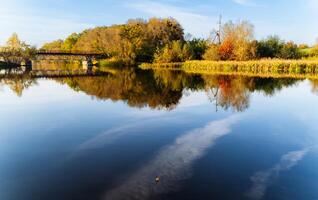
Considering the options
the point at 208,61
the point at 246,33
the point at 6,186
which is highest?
the point at 246,33

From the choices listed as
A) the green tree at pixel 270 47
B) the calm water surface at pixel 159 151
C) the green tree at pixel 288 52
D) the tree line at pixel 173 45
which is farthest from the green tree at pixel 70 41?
the calm water surface at pixel 159 151

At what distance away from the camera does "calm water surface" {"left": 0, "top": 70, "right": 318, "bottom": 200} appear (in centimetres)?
605

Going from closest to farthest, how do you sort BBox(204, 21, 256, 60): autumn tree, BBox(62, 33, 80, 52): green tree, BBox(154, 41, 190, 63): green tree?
BBox(204, 21, 256, 60): autumn tree, BBox(154, 41, 190, 63): green tree, BBox(62, 33, 80, 52): green tree

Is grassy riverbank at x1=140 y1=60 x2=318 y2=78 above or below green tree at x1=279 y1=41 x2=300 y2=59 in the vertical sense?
below

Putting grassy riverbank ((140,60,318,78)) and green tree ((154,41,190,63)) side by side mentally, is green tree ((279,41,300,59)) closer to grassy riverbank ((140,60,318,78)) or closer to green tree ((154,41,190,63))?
grassy riverbank ((140,60,318,78))

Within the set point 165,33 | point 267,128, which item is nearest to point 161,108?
point 267,128

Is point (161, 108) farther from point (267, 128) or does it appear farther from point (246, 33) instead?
point (246, 33)

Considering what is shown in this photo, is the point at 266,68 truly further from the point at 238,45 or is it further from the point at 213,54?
the point at 213,54

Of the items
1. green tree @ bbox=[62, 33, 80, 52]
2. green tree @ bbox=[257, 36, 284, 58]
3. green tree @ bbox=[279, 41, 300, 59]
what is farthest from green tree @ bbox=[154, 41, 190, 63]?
green tree @ bbox=[62, 33, 80, 52]

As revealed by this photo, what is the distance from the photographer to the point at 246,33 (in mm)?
52250

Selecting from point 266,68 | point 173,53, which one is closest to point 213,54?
point 173,53

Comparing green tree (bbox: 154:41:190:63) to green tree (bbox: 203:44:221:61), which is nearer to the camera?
green tree (bbox: 203:44:221:61)

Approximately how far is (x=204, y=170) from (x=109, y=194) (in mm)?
2263

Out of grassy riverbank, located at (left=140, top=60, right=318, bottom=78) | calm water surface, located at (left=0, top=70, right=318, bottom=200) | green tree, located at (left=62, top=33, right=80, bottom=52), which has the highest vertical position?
green tree, located at (left=62, top=33, right=80, bottom=52)
